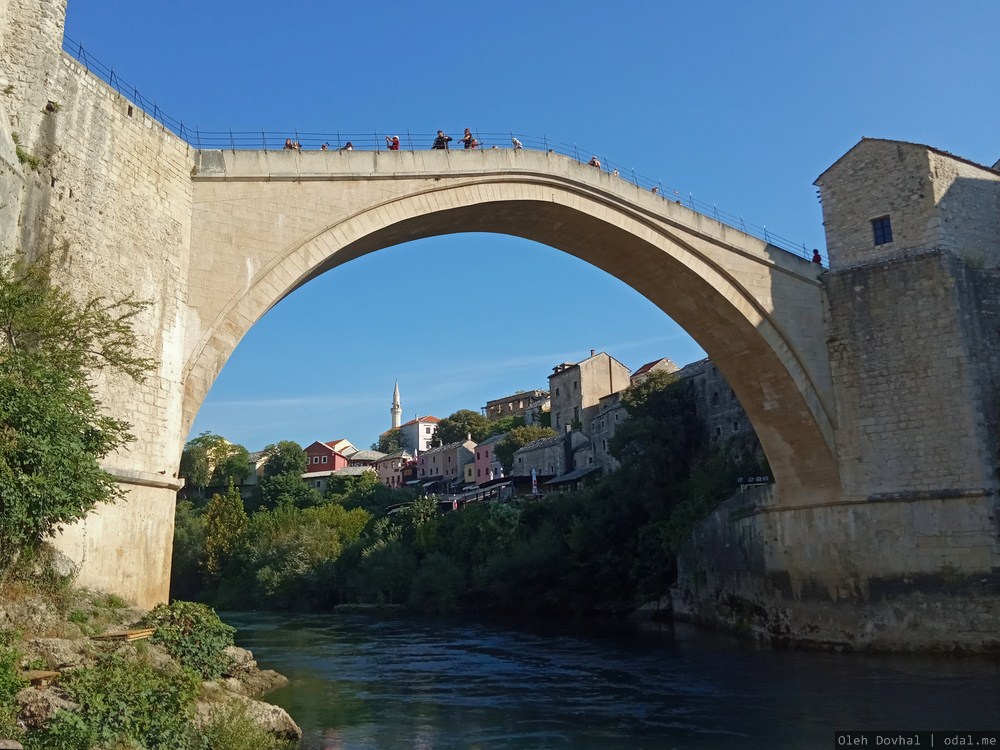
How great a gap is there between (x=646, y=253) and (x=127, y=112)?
838 centimetres

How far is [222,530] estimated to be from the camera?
38969mm

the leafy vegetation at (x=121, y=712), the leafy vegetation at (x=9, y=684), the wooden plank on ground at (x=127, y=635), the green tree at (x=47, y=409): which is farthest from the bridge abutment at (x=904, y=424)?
the leafy vegetation at (x=9, y=684)

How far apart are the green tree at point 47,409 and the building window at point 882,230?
12.4m

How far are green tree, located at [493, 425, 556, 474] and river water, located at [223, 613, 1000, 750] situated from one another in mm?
30559

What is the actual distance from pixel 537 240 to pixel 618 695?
753cm

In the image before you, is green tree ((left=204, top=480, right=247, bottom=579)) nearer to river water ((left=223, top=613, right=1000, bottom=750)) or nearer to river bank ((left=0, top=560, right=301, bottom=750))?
river water ((left=223, top=613, right=1000, bottom=750))

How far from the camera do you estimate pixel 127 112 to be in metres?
9.66

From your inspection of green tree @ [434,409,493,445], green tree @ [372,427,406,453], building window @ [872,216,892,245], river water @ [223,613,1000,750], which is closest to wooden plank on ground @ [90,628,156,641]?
river water @ [223,613,1000,750]

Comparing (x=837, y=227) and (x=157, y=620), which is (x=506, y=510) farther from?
(x=157, y=620)

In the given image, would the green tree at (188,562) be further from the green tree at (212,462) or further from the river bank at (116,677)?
the river bank at (116,677)

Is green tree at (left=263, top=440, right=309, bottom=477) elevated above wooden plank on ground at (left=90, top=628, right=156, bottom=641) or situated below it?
above

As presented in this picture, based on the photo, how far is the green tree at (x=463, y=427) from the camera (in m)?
65.6

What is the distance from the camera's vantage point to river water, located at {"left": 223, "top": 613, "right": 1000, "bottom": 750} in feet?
29.7

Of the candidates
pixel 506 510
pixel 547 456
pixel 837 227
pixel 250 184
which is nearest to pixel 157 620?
pixel 250 184
